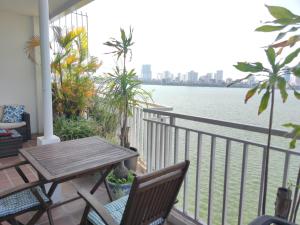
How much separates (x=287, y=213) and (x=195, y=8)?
5.05m

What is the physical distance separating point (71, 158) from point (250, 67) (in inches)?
Result: 61.4

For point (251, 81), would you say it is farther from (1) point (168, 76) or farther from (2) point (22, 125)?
(2) point (22, 125)

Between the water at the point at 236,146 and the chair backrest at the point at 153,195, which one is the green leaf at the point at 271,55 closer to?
the water at the point at 236,146

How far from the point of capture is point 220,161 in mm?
2115

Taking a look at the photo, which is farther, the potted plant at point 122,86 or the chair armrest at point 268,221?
the potted plant at point 122,86

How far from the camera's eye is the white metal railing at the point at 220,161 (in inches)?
67.7

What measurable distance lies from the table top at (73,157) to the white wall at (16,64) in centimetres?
395

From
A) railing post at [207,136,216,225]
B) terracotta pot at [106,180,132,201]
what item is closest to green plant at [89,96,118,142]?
terracotta pot at [106,180,132,201]

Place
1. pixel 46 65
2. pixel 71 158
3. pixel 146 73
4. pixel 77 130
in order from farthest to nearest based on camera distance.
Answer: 1. pixel 77 130
2. pixel 146 73
3. pixel 46 65
4. pixel 71 158

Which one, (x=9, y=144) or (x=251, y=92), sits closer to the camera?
(x=251, y=92)

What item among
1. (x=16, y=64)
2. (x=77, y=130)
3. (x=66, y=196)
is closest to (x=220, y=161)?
(x=66, y=196)

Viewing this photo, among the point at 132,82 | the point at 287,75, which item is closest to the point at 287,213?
the point at 287,75

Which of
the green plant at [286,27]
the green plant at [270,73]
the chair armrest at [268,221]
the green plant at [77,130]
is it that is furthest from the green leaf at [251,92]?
the green plant at [77,130]

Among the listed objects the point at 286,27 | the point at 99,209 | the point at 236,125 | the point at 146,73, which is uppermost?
the point at 286,27
